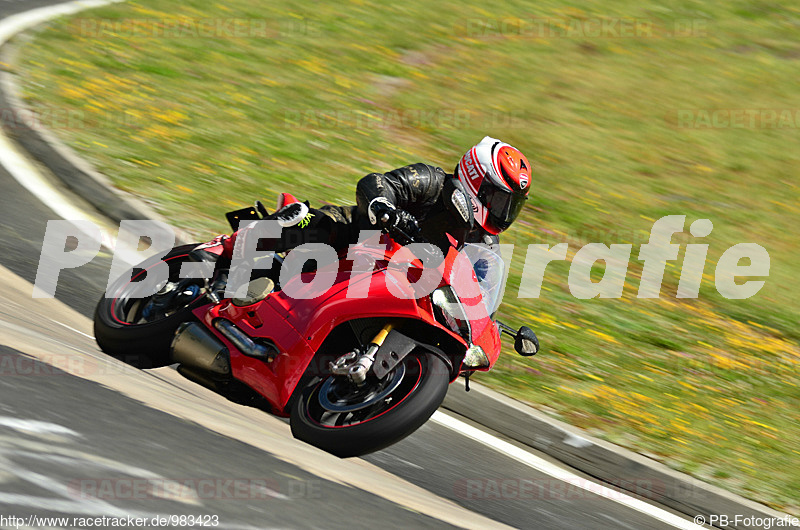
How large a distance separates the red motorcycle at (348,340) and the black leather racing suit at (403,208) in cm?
27

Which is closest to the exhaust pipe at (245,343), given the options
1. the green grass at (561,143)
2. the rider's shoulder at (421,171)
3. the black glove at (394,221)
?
the black glove at (394,221)

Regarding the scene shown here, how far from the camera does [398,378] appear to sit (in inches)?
178

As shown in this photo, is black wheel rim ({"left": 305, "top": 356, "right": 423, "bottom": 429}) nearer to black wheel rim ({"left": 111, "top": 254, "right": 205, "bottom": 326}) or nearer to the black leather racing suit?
the black leather racing suit

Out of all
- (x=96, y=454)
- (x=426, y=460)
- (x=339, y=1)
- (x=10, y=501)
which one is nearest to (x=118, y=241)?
(x=426, y=460)

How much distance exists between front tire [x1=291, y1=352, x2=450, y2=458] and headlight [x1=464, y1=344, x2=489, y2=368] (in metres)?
0.21

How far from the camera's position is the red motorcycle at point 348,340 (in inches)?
176

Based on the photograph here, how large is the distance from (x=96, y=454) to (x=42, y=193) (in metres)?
4.88

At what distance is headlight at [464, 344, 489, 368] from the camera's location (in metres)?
4.68

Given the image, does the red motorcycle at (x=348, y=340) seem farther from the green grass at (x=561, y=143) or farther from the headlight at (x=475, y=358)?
the green grass at (x=561, y=143)

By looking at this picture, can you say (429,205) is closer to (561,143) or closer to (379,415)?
(379,415)

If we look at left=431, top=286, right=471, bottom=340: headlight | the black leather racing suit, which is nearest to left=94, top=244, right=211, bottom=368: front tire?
the black leather racing suit

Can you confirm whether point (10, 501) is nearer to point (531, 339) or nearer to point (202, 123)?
point (531, 339)

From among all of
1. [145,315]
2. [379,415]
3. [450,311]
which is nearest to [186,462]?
[379,415]

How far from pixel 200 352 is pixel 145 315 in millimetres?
791
